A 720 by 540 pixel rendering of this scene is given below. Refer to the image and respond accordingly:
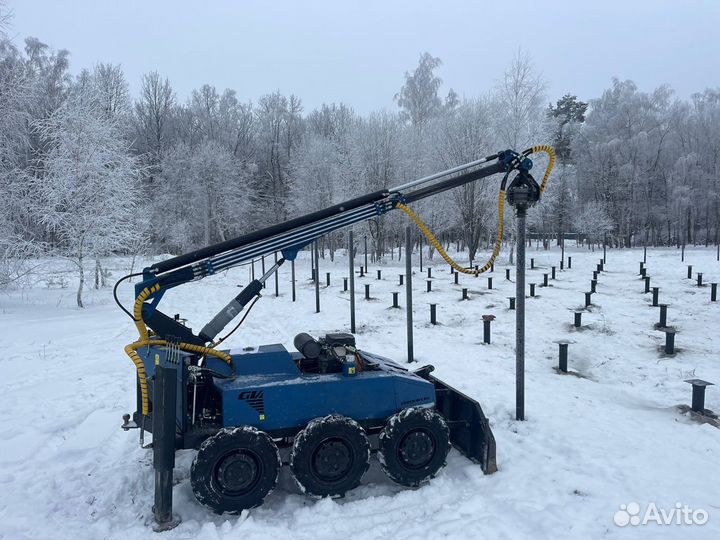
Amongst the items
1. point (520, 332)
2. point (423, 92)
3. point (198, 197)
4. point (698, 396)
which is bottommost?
point (698, 396)

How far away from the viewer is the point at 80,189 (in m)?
16.7

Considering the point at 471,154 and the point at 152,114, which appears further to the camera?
the point at 152,114

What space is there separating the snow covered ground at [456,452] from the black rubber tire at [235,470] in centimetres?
15

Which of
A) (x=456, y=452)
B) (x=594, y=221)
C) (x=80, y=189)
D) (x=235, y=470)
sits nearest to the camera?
(x=235, y=470)

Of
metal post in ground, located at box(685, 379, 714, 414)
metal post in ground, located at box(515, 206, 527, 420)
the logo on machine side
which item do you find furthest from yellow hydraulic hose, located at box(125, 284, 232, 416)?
metal post in ground, located at box(685, 379, 714, 414)

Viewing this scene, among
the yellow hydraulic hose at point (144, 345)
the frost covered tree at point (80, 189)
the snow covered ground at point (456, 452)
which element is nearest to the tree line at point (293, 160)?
the frost covered tree at point (80, 189)

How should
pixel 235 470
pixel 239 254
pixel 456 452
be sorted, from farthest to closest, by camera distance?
pixel 456 452
pixel 239 254
pixel 235 470

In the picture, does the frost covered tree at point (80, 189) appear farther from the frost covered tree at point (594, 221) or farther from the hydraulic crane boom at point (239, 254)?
the frost covered tree at point (594, 221)

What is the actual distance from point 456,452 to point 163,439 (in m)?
3.01

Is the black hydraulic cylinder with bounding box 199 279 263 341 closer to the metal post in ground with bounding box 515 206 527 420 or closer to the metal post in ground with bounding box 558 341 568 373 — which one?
the metal post in ground with bounding box 515 206 527 420

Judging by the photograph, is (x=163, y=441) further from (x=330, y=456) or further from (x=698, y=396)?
(x=698, y=396)

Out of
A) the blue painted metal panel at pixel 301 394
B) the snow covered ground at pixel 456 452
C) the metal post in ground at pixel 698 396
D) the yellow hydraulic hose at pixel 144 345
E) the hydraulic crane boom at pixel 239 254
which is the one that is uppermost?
the hydraulic crane boom at pixel 239 254

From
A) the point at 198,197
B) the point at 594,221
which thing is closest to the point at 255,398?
Result: the point at 198,197

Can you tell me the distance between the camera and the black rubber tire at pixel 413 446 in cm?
459
